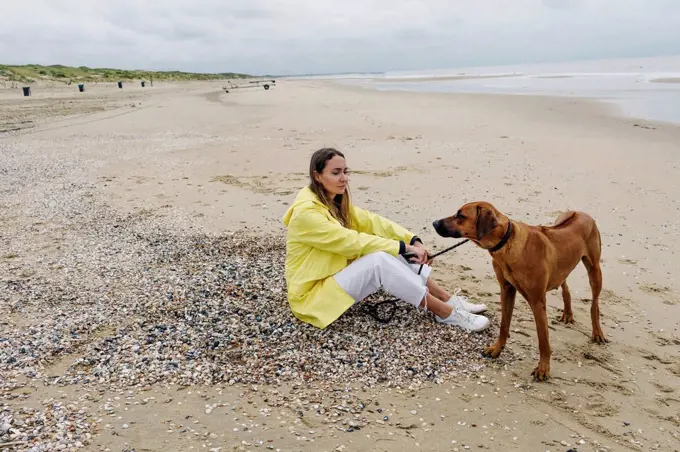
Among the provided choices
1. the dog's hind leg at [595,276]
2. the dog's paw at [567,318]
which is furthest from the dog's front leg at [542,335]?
the dog's paw at [567,318]

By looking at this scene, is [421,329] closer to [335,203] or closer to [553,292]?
[335,203]

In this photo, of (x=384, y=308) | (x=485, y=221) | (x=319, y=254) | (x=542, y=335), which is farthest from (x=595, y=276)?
(x=319, y=254)

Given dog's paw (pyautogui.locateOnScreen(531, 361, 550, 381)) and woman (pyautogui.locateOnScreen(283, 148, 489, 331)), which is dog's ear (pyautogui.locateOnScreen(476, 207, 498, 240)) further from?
dog's paw (pyautogui.locateOnScreen(531, 361, 550, 381))

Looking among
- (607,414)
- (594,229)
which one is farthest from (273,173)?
(607,414)

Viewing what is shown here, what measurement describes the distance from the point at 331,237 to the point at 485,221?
138cm

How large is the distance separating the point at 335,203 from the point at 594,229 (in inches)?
98.6

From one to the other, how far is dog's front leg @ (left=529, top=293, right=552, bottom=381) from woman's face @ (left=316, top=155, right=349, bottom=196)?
79.3 inches

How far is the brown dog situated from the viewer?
13.3 feet

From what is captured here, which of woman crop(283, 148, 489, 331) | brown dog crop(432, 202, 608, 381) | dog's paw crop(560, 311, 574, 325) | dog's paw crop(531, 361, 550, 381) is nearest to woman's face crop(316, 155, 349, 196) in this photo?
woman crop(283, 148, 489, 331)

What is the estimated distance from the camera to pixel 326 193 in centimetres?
500

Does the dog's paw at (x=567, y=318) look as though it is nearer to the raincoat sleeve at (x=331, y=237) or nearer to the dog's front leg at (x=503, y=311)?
the dog's front leg at (x=503, y=311)

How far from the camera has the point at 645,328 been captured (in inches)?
201

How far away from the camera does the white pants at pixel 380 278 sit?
4.64 meters

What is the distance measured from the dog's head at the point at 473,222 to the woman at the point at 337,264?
0.73 m
